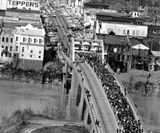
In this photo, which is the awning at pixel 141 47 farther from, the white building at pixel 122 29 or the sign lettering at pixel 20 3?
the sign lettering at pixel 20 3

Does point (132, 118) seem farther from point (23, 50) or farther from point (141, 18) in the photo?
point (141, 18)

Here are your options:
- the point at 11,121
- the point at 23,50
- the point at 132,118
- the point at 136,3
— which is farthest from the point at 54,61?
the point at 136,3

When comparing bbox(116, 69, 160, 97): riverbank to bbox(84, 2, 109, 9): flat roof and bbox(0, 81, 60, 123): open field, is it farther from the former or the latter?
bbox(84, 2, 109, 9): flat roof

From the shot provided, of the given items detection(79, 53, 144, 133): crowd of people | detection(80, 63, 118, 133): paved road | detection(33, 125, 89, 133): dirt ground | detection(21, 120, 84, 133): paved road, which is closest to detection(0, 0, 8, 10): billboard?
detection(79, 53, 144, 133): crowd of people

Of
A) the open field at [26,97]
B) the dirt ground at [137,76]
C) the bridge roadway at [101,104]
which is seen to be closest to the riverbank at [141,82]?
the dirt ground at [137,76]

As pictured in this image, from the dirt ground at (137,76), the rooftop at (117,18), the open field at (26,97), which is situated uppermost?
the rooftop at (117,18)
